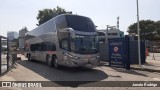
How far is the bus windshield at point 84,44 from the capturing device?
53.6 feet

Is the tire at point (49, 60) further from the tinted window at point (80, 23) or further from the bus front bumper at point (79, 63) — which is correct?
the tinted window at point (80, 23)

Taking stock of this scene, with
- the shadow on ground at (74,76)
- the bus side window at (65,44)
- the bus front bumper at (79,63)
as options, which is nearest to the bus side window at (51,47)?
the bus side window at (65,44)

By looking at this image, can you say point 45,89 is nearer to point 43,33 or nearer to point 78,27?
point 78,27

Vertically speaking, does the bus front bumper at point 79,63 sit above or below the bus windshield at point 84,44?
below

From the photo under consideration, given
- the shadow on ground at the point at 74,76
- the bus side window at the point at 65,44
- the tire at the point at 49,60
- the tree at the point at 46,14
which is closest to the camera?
the shadow on ground at the point at 74,76

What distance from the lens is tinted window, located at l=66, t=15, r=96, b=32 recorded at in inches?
669

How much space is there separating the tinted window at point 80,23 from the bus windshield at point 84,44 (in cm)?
59

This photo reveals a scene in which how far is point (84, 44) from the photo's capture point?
16625 millimetres

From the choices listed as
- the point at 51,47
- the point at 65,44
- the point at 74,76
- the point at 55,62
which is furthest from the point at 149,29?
the point at 74,76

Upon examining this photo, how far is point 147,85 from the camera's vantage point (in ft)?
35.9

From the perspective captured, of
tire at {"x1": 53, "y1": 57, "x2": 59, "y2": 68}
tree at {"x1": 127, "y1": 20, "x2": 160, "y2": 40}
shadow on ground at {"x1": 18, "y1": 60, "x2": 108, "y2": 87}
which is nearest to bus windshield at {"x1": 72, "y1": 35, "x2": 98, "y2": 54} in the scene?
shadow on ground at {"x1": 18, "y1": 60, "x2": 108, "y2": 87}

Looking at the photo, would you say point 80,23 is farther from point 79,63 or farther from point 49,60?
point 49,60

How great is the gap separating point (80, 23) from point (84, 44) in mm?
1590

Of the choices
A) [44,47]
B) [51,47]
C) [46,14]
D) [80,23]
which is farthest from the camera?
[46,14]
